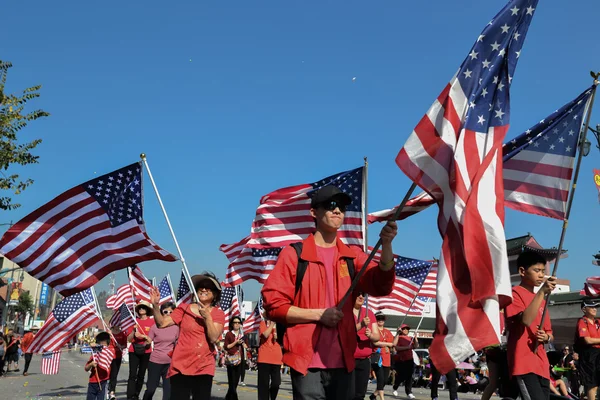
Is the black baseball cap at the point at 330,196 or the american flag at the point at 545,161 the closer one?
the black baseball cap at the point at 330,196

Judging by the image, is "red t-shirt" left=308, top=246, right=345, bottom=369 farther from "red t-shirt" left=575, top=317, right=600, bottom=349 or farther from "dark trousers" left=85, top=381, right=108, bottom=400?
"dark trousers" left=85, top=381, right=108, bottom=400

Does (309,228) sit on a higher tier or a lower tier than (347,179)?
lower

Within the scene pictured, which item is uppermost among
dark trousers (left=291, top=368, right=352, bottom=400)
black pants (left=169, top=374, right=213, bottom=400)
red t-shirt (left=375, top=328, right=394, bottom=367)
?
red t-shirt (left=375, top=328, right=394, bottom=367)

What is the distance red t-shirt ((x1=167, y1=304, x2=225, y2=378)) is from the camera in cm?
744

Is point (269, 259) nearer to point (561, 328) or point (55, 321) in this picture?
point (55, 321)

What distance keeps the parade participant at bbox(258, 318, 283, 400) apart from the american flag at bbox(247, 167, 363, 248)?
5.99 feet

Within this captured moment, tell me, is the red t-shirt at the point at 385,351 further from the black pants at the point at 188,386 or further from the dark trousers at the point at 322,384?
the dark trousers at the point at 322,384

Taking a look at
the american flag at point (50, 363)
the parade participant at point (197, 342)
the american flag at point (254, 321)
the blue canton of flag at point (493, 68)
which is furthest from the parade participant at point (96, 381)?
the american flag at point (254, 321)

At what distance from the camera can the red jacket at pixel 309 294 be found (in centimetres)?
404

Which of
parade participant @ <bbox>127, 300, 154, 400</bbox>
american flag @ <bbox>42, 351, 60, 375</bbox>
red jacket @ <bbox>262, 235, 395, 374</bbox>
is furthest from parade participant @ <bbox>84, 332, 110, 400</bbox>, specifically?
red jacket @ <bbox>262, 235, 395, 374</bbox>

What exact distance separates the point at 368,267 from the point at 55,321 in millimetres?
12553

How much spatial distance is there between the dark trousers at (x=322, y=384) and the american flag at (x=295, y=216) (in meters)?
7.27

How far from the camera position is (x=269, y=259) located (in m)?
→ 15.5

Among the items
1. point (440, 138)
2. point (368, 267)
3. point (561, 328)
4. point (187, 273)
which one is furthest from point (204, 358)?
point (561, 328)
